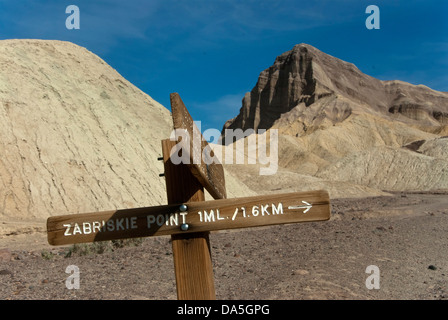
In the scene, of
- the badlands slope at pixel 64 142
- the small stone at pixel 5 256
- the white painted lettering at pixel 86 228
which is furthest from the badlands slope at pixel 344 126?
the white painted lettering at pixel 86 228

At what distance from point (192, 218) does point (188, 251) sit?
0.68ft

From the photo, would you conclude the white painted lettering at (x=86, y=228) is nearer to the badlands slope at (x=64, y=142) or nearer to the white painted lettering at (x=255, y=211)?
the white painted lettering at (x=255, y=211)

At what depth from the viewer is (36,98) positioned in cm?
1866

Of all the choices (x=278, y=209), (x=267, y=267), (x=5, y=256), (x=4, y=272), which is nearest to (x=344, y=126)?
(x=267, y=267)

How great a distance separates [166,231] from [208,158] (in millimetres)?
531

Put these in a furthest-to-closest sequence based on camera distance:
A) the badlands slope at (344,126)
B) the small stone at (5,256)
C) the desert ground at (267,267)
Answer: the badlands slope at (344,126)
the small stone at (5,256)
the desert ground at (267,267)

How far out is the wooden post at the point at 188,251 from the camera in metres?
2.65

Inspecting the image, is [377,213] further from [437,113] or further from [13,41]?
[437,113]

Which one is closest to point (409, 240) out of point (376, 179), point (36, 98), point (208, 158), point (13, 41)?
point (208, 158)

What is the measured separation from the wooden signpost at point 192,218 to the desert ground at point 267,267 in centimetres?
409

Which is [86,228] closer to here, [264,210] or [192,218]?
[192,218]

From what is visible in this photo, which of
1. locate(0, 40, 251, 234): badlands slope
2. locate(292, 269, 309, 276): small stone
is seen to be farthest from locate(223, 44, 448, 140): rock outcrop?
locate(292, 269, 309, 276): small stone

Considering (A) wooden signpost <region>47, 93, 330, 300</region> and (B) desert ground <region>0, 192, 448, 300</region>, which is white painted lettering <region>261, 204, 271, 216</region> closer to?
(A) wooden signpost <region>47, 93, 330, 300</region>

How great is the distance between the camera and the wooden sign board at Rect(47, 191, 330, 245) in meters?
2.54
